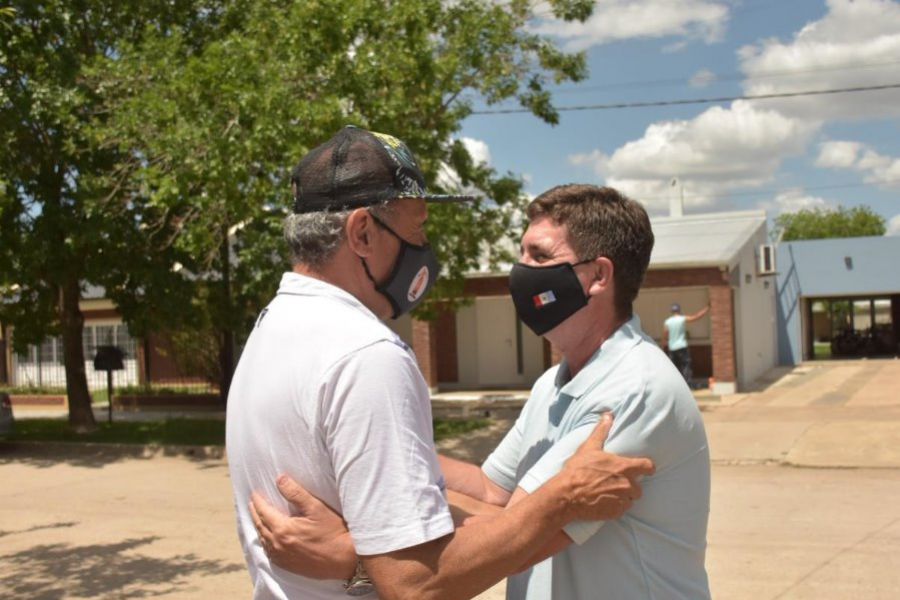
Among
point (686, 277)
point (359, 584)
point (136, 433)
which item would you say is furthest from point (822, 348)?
point (359, 584)

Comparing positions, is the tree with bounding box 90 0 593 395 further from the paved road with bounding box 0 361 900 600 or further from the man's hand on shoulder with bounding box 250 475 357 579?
the man's hand on shoulder with bounding box 250 475 357 579

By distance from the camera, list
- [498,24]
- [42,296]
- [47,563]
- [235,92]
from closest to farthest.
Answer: [47,563] → [235,92] → [498,24] → [42,296]

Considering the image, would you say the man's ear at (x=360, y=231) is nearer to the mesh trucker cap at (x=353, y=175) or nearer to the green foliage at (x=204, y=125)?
the mesh trucker cap at (x=353, y=175)

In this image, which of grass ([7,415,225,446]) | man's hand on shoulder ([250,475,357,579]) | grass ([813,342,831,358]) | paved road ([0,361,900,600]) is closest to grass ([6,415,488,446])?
grass ([7,415,225,446])

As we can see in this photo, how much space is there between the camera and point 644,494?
6.93 ft

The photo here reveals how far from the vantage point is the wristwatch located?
1.87 metres

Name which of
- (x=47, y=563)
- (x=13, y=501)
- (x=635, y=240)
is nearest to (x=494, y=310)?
(x=13, y=501)

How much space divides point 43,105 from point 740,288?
16.2m

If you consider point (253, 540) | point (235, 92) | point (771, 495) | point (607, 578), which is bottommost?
point (771, 495)

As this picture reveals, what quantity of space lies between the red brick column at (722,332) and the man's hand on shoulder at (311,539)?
19.9 metres

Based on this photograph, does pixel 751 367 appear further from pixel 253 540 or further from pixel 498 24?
pixel 253 540

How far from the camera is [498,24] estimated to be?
14.0 metres

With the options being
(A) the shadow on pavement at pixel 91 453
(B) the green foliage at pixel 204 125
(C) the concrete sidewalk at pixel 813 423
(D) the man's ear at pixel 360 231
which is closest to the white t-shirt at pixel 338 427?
(D) the man's ear at pixel 360 231

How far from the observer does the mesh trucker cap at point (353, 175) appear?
2031 millimetres
